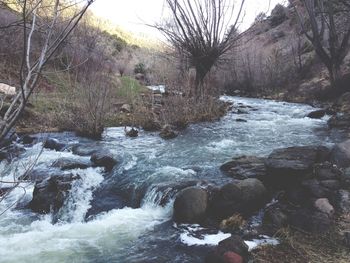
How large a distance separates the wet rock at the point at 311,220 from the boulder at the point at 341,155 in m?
1.80

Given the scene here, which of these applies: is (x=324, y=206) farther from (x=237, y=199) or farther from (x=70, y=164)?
(x=70, y=164)

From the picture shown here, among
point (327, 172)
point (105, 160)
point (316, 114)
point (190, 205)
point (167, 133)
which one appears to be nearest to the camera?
point (190, 205)

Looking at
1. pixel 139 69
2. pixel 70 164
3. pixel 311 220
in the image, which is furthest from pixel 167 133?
pixel 139 69

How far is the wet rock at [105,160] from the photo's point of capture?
8805 millimetres

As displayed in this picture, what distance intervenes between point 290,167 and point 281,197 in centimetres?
70

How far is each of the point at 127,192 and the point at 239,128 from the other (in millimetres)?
6185

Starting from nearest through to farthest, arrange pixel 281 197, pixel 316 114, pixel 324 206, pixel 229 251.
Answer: pixel 229 251, pixel 324 206, pixel 281 197, pixel 316 114

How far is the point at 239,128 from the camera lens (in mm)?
12758

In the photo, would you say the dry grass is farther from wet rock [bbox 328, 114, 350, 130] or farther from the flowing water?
wet rock [bbox 328, 114, 350, 130]

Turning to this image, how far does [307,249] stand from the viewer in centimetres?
504

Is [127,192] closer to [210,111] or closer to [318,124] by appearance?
[210,111]

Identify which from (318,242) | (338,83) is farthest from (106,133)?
(338,83)

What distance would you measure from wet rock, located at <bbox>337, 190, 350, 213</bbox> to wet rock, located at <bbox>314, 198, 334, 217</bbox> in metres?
0.16

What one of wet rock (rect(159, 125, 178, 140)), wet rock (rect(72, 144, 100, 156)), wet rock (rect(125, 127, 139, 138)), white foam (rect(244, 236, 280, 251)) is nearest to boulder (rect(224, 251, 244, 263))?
white foam (rect(244, 236, 280, 251))
